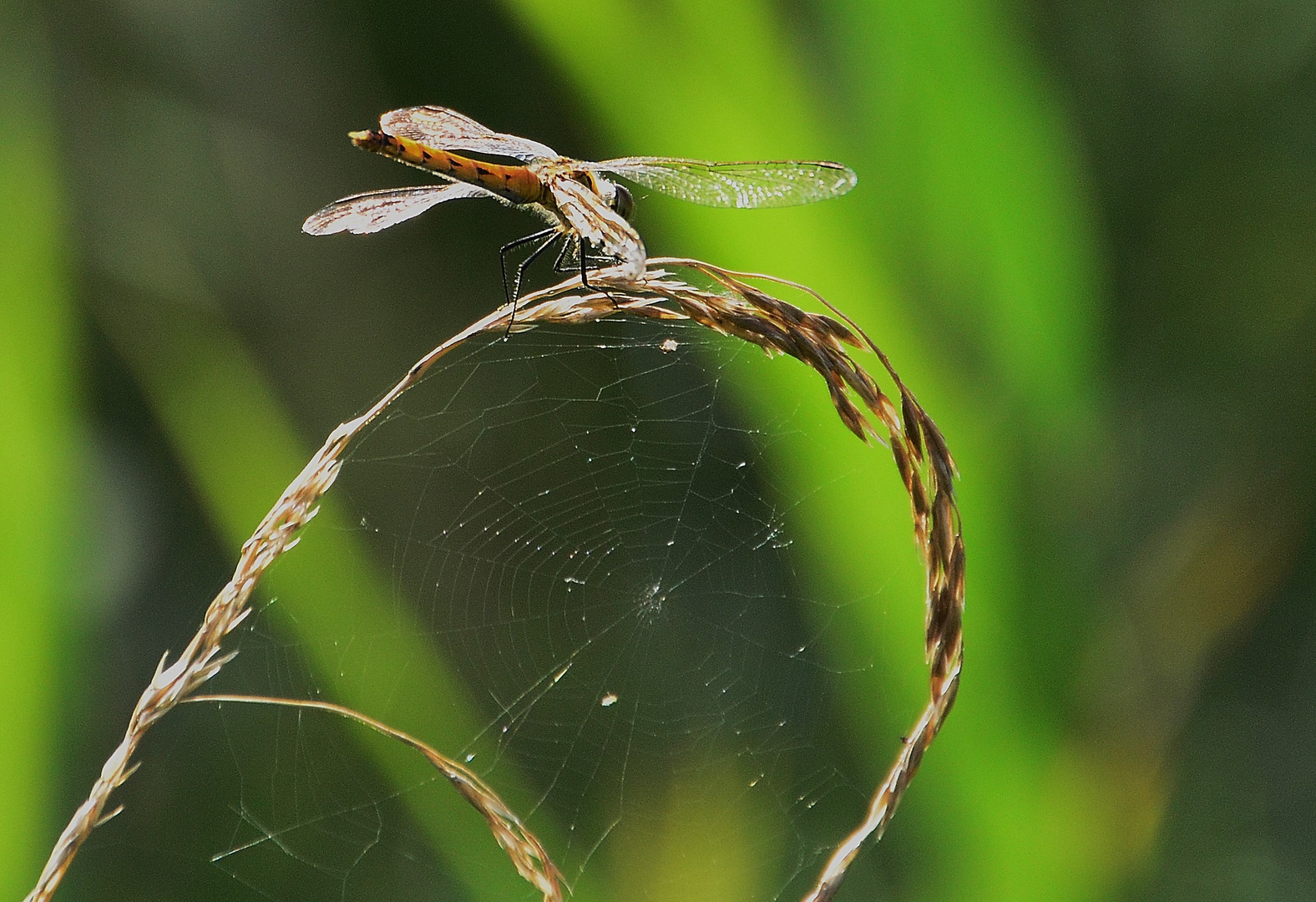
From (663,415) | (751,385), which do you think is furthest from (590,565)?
(751,385)

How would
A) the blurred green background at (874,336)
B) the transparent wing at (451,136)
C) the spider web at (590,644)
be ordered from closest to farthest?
the blurred green background at (874,336), the transparent wing at (451,136), the spider web at (590,644)

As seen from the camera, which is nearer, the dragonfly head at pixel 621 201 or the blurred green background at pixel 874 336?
the blurred green background at pixel 874 336

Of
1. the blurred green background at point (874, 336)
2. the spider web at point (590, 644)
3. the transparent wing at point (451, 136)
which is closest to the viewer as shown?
the blurred green background at point (874, 336)

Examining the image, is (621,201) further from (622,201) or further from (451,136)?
(451,136)

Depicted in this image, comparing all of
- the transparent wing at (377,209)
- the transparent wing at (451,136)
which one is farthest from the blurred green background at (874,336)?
the transparent wing at (377,209)

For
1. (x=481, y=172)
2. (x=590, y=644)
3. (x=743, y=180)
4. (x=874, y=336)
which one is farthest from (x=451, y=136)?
(x=590, y=644)

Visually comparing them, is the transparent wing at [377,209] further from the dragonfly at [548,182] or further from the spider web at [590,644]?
the spider web at [590,644]

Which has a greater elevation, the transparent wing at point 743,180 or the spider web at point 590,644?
the transparent wing at point 743,180
